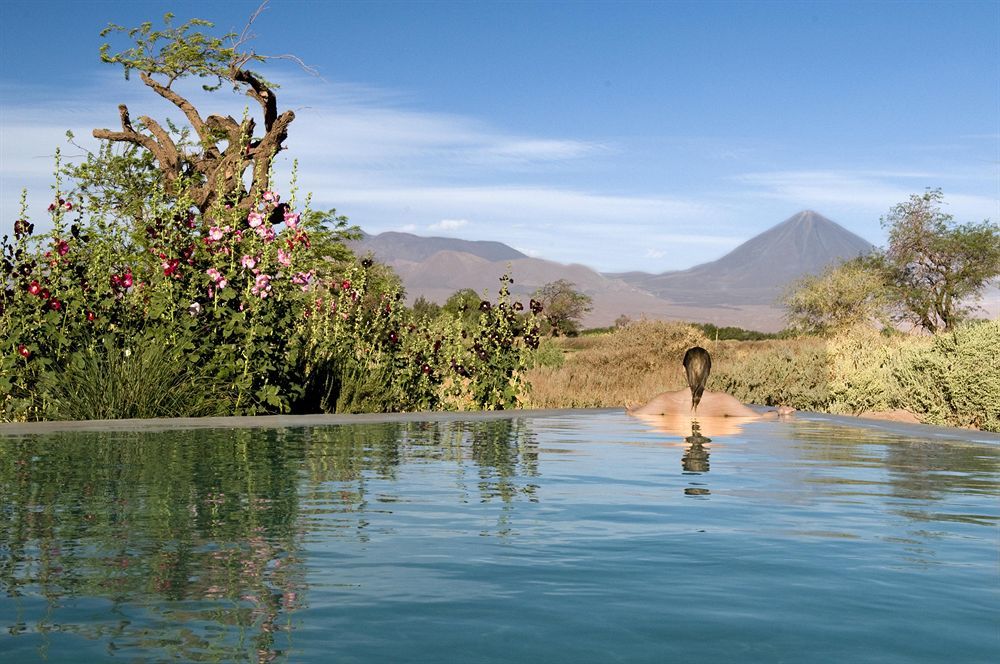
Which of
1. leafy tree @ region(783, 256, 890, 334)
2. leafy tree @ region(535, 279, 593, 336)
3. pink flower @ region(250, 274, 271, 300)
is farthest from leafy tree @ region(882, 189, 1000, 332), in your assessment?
pink flower @ region(250, 274, 271, 300)

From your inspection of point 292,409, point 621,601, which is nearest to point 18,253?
point 292,409

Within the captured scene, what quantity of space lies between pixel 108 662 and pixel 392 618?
108cm

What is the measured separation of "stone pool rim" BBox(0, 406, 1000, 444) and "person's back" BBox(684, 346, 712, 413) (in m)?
1.53

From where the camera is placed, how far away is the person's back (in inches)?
568

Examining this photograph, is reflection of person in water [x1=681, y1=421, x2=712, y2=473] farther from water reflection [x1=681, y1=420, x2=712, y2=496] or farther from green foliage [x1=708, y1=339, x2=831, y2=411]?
green foliage [x1=708, y1=339, x2=831, y2=411]

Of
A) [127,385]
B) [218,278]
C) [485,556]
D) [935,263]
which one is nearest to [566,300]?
[935,263]

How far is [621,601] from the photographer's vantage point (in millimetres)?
4535

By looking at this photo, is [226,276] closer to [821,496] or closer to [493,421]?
[493,421]

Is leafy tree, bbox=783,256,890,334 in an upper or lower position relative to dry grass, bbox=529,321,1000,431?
upper

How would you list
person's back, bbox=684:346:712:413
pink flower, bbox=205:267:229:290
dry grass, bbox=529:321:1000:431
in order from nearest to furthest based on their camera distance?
pink flower, bbox=205:267:229:290 < person's back, bbox=684:346:712:413 < dry grass, bbox=529:321:1000:431

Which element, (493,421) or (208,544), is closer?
(208,544)

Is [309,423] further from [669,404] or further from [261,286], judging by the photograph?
[669,404]

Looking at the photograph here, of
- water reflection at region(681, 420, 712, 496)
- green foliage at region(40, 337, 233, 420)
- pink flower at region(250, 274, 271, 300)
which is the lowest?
water reflection at region(681, 420, 712, 496)

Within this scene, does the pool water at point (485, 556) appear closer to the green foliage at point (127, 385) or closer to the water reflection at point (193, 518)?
the water reflection at point (193, 518)
